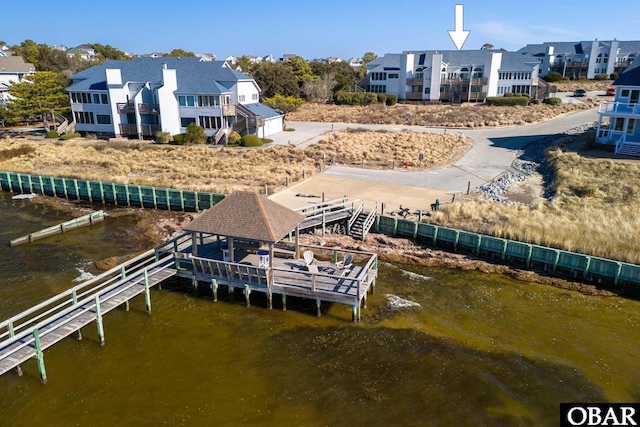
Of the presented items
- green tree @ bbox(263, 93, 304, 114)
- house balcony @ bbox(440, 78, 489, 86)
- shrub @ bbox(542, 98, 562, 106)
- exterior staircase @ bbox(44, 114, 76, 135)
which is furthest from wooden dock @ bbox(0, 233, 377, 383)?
house balcony @ bbox(440, 78, 489, 86)

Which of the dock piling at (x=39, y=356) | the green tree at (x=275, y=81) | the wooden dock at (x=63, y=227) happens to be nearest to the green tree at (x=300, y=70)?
the green tree at (x=275, y=81)

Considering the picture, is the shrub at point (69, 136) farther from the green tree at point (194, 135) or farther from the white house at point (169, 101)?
the green tree at point (194, 135)

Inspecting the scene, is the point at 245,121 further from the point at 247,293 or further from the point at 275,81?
the point at 247,293

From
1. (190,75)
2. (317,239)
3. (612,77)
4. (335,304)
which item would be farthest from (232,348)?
(612,77)

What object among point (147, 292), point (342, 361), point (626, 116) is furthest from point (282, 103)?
point (342, 361)

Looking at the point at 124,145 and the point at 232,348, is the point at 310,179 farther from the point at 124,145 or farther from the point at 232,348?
the point at 124,145
